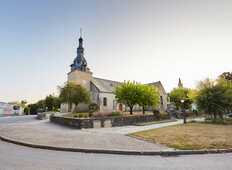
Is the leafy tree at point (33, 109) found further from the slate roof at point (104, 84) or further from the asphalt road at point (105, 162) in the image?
the asphalt road at point (105, 162)

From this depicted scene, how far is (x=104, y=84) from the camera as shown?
52469 mm

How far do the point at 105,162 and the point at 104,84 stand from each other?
4527 centimetres

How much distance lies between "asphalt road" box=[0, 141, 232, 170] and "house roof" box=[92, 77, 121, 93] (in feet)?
129

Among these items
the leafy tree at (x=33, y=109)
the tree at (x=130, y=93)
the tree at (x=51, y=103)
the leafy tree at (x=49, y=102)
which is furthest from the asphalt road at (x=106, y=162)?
the leafy tree at (x=49, y=102)

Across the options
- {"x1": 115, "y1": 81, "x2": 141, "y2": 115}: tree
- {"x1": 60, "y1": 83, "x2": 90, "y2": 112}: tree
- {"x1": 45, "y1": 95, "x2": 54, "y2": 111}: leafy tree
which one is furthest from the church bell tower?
{"x1": 115, "y1": 81, "x2": 141, "y2": 115}: tree

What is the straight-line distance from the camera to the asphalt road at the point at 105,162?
260 inches

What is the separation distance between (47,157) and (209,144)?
7.17 m

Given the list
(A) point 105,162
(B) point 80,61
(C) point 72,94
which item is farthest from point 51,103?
(A) point 105,162

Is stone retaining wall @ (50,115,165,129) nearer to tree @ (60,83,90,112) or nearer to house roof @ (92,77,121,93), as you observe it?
tree @ (60,83,90,112)

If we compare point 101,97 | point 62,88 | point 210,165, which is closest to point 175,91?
point 101,97

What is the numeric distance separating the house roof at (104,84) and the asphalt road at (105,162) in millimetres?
39318

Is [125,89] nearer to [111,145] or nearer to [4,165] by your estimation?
[111,145]

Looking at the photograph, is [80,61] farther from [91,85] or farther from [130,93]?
[130,93]

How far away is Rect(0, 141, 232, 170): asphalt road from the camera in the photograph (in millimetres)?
6605
